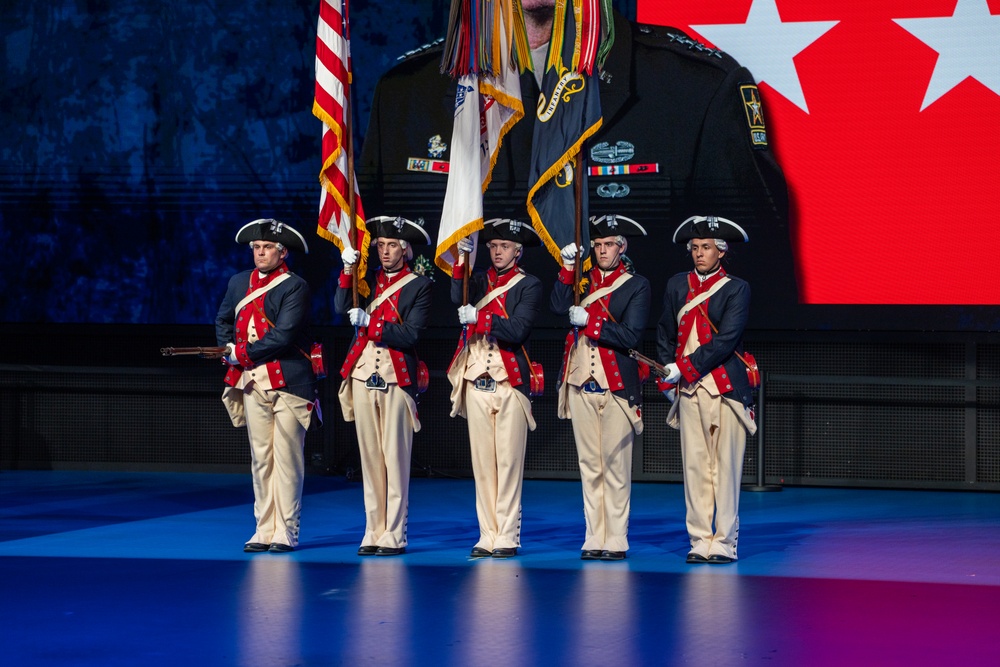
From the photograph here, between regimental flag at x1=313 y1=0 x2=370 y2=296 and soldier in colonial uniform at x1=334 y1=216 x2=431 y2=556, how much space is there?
0.78 feet

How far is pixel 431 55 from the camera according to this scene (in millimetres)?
9680

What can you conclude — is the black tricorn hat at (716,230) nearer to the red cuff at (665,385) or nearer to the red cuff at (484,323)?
the red cuff at (665,385)

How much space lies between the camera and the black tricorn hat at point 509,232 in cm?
720

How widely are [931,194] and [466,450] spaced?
12.2 ft

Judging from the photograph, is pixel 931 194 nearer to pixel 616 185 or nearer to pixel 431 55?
pixel 616 185

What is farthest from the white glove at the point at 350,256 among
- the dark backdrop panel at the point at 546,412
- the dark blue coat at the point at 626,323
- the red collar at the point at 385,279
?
the dark backdrop panel at the point at 546,412

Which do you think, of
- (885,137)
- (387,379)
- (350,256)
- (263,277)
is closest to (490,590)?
(387,379)

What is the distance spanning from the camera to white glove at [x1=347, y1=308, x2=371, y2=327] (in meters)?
7.03

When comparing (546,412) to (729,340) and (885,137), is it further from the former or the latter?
(729,340)

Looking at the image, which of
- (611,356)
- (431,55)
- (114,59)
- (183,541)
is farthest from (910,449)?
(114,59)

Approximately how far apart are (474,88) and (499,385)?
1566 mm

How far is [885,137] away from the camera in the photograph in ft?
29.6

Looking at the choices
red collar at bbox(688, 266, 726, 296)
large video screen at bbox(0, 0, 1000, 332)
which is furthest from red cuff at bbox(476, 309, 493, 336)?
large video screen at bbox(0, 0, 1000, 332)

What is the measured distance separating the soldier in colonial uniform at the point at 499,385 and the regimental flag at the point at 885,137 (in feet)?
9.08
